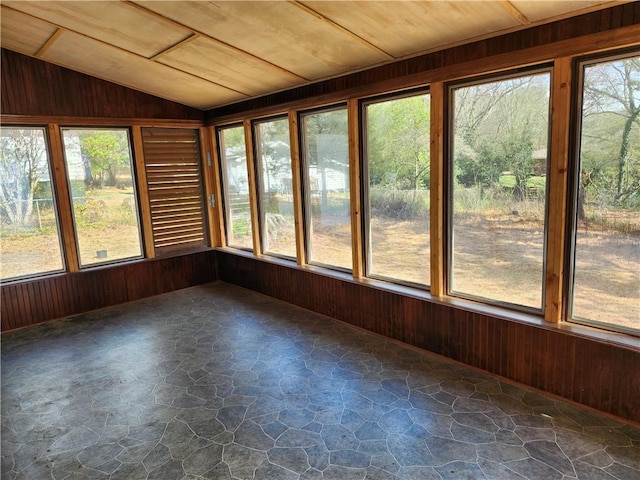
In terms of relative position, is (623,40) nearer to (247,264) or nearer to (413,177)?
(413,177)

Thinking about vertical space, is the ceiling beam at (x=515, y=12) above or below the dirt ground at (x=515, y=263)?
above

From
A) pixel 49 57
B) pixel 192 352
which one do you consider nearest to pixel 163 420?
pixel 192 352

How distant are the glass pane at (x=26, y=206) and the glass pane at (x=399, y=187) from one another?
3720 millimetres

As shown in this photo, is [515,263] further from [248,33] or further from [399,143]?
[248,33]

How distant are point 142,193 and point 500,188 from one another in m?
4.36

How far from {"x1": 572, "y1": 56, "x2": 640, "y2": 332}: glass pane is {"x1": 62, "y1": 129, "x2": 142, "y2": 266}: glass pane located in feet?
16.4

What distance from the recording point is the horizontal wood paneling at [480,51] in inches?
90.4

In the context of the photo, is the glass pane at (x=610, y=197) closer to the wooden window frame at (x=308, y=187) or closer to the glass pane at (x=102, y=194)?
the wooden window frame at (x=308, y=187)

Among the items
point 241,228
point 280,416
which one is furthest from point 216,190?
point 280,416

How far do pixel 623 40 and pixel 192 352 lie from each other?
389cm

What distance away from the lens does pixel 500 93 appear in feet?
9.55

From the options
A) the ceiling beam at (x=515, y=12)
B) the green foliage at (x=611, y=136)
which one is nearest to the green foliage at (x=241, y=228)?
the ceiling beam at (x=515, y=12)

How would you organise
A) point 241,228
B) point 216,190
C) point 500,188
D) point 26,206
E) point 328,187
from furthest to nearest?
point 216,190 < point 241,228 < point 26,206 < point 328,187 < point 500,188

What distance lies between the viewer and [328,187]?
14.2 ft
